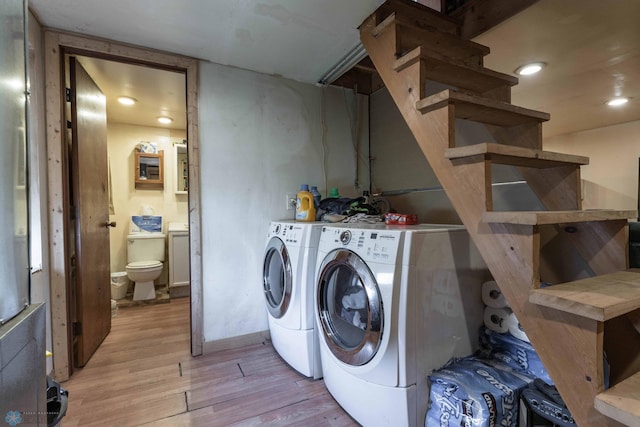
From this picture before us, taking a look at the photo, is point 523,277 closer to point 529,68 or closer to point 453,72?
point 453,72

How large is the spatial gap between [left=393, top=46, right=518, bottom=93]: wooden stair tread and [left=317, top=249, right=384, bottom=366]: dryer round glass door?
90cm

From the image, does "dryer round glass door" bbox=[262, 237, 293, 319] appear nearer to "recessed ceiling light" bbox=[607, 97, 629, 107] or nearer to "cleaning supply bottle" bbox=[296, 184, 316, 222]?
"cleaning supply bottle" bbox=[296, 184, 316, 222]

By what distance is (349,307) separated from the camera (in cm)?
143

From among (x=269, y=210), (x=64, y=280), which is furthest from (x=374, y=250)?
(x=64, y=280)

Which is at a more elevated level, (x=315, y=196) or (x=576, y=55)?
(x=576, y=55)

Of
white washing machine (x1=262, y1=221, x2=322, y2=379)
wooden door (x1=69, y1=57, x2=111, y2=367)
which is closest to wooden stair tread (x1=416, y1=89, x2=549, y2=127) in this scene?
white washing machine (x1=262, y1=221, x2=322, y2=379)

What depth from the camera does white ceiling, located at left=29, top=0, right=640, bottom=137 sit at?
4.58ft

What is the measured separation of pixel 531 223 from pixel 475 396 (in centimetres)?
74

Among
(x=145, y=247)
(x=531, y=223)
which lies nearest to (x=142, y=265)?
(x=145, y=247)

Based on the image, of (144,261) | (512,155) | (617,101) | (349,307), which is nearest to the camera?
(512,155)

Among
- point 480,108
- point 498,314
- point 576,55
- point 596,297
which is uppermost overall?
point 576,55

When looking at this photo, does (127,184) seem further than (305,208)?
Yes

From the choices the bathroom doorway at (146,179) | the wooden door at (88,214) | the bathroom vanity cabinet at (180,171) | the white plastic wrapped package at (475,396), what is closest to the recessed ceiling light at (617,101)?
the white plastic wrapped package at (475,396)

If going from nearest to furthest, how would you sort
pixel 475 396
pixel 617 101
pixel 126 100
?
pixel 475 396, pixel 617 101, pixel 126 100
